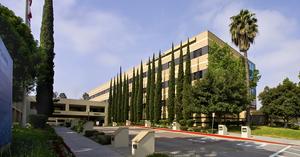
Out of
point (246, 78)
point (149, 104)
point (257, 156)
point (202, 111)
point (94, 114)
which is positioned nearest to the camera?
point (257, 156)

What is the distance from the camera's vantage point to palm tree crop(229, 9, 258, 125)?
40656 mm

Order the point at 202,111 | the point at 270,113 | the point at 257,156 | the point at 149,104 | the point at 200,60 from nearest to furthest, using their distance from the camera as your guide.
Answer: the point at 257,156 < the point at 202,111 < the point at 270,113 < the point at 200,60 < the point at 149,104

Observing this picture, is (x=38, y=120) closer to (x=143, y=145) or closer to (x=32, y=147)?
(x=143, y=145)

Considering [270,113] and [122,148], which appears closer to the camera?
[122,148]

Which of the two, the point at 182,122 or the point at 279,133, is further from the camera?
the point at 182,122

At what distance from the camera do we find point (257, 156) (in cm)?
1719

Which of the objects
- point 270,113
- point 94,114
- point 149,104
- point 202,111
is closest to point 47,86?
point 202,111

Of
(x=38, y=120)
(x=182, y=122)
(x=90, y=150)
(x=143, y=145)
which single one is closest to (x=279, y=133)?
(x=182, y=122)

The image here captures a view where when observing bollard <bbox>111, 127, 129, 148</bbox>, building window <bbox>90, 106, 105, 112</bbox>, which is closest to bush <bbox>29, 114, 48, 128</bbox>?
bollard <bbox>111, 127, 129, 148</bbox>

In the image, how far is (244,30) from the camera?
40.7 metres

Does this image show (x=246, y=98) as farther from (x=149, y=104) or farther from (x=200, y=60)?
(x=149, y=104)

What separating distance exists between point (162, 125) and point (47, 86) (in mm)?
21843

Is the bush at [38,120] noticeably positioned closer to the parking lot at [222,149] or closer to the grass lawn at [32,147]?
the parking lot at [222,149]

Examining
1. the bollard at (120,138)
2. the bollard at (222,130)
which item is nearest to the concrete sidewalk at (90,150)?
the bollard at (120,138)
